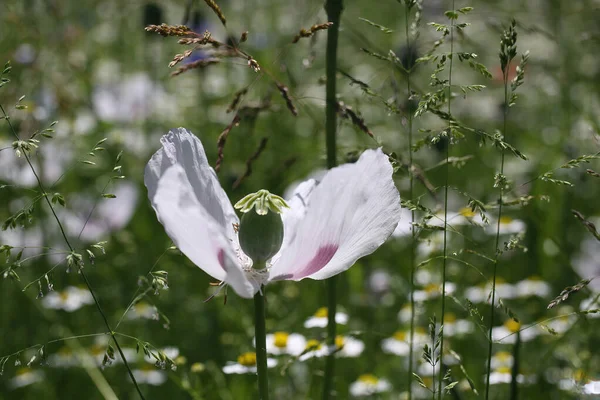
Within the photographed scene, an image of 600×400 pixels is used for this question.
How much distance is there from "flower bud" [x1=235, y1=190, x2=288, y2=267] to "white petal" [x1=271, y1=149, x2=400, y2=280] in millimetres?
22

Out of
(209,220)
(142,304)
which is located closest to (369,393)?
(142,304)

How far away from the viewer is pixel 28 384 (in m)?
2.18

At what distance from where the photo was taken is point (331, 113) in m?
1.45

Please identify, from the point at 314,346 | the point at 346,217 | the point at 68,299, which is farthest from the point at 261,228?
the point at 68,299

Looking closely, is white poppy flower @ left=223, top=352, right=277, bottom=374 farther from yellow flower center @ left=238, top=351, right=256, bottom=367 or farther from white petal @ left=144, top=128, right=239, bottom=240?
white petal @ left=144, top=128, right=239, bottom=240

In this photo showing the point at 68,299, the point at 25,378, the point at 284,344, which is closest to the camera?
the point at 284,344

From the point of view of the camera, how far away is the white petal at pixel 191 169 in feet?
3.22

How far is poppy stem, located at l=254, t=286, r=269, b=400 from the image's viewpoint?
3.34 feet

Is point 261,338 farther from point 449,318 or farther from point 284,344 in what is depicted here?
point 449,318

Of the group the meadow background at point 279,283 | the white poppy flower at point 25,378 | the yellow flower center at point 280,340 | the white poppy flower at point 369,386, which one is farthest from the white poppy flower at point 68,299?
the white poppy flower at point 369,386

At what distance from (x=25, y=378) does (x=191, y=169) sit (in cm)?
135

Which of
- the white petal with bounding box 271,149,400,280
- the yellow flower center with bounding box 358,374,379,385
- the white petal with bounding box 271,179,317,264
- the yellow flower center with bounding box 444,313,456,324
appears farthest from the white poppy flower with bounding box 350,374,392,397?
the white petal with bounding box 271,149,400,280

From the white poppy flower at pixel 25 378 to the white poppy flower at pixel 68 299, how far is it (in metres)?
0.20

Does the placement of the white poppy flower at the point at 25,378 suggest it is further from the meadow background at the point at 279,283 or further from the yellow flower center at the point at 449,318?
the yellow flower center at the point at 449,318
